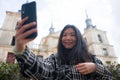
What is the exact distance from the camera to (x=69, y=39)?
5.57ft

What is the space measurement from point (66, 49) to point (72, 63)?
199 millimetres

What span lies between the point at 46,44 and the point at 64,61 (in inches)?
987

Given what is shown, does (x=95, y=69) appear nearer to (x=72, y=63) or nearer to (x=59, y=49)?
(x=72, y=63)

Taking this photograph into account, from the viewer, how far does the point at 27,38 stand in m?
1.13

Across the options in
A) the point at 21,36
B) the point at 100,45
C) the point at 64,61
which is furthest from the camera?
the point at 100,45

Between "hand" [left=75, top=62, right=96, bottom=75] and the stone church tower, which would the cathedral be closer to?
the stone church tower

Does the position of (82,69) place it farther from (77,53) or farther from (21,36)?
(21,36)

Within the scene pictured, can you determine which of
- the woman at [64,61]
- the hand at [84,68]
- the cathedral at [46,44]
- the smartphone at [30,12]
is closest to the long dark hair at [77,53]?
the woman at [64,61]

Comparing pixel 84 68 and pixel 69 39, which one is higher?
pixel 69 39

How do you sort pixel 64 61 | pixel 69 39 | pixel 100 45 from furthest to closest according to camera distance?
pixel 100 45, pixel 69 39, pixel 64 61

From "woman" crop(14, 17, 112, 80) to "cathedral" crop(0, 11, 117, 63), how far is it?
18.0m

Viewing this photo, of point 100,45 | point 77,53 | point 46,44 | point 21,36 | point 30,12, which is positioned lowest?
point 77,53

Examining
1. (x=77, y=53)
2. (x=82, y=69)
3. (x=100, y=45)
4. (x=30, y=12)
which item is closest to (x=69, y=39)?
(x=77, y=53)

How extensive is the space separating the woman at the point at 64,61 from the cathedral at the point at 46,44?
18.0 m
